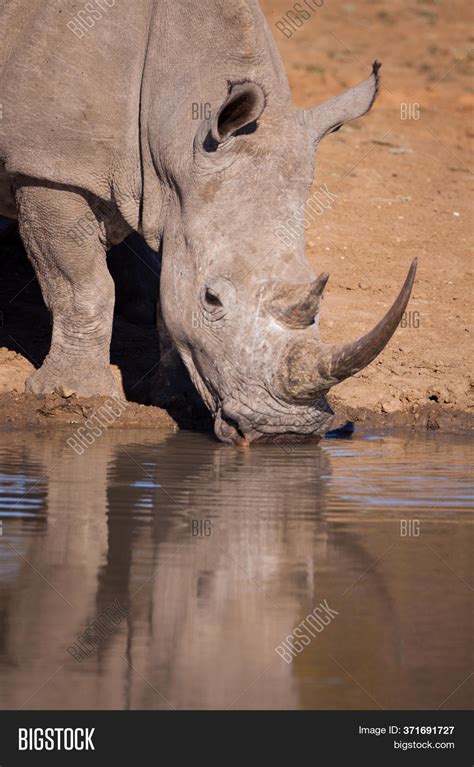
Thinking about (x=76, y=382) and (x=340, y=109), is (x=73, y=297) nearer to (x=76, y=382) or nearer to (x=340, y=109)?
(x=76, y=382)

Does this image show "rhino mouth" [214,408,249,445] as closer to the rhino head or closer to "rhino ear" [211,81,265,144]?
the rhino head

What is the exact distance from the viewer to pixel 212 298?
7938mm

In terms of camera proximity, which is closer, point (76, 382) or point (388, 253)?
point (76, 382)

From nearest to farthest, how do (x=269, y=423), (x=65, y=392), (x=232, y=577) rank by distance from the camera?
(x=232, y=577), (x=269, y=423), (x=65, y=392)

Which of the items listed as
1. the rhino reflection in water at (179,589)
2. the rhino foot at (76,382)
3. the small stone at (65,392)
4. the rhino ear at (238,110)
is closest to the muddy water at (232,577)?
the rhino reflection in water at (179,589)

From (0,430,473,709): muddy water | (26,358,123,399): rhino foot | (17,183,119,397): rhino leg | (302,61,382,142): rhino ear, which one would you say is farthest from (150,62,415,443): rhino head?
(26,358,123,399): rhino foot

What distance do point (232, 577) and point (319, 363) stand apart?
254 cm

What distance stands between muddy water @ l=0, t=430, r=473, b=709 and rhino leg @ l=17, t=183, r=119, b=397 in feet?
4.08

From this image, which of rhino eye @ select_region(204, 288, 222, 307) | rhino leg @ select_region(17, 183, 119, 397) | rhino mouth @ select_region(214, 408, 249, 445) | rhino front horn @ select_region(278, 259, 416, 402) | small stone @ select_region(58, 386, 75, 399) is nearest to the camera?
rhino front horn @ select_region(278, 259, 416, 402)

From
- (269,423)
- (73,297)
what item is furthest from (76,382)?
(269,423)

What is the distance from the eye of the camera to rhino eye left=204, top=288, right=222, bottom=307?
25.9 ft
